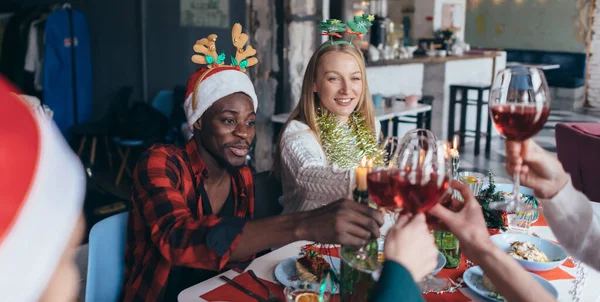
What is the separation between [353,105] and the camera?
2.43 metres

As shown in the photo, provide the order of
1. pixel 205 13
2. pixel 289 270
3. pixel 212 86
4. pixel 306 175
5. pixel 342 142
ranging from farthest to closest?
pixel 205 13, pixel 342 142, pixel 306 175, pixel 212 86, pixel 289 270

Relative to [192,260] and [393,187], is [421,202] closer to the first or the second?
[393,187]

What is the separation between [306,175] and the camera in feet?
6.88

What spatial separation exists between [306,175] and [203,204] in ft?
1.46

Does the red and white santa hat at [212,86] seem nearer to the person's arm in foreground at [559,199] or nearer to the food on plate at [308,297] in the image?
the food on plate at [308,297]

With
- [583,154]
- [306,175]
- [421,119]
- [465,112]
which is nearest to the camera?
[306,175]

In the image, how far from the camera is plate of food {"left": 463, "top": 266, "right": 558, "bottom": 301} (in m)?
1.38

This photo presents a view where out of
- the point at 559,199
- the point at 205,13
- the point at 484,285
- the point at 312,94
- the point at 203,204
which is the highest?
the point at 205,13

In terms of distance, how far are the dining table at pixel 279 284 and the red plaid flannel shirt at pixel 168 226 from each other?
0.08 metres

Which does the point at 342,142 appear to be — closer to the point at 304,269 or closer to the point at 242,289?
the point at 304,269

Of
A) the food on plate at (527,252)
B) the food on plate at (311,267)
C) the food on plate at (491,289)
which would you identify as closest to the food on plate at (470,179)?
the food on plate at (527,252)

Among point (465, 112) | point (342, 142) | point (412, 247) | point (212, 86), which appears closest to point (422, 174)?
point (412, 247)

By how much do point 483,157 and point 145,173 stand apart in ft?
18.7

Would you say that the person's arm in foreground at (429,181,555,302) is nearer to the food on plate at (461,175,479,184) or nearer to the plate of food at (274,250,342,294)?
the plate of food at (274,250,342,294)
